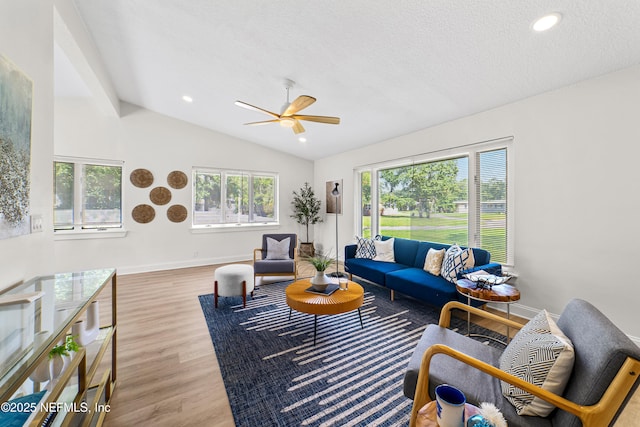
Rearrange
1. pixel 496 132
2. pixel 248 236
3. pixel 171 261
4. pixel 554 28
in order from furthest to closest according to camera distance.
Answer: pixel 248 236 → pixel 171 261 → pixel 496 132 → pixel 554 28

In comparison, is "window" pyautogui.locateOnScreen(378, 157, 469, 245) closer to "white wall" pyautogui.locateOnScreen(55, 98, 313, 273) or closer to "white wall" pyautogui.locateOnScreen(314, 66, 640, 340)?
"white wall" pyautogui.locateOnScreen(314, 66, 640, 340)

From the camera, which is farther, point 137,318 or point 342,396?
point 137,318

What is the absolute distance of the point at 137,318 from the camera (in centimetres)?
300

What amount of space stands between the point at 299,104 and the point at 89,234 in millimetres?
4548

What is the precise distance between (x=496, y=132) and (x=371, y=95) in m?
1.66

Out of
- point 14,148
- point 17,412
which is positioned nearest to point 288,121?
point 14,148

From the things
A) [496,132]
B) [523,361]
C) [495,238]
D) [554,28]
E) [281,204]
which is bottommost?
[523,361]

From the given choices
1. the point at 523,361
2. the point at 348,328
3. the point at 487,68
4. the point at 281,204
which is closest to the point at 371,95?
the point at 487,68

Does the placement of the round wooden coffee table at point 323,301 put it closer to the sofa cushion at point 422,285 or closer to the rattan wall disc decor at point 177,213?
the sofa cushion at point 422,285

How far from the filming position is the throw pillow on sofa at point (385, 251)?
425cm

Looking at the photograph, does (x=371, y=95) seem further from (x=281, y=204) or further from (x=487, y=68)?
(x=281, y=204)

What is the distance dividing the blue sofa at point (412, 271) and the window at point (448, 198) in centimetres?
42

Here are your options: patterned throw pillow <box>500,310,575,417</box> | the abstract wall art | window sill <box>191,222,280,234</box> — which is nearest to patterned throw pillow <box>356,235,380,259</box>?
window sill <box>191,222,280,234</box>

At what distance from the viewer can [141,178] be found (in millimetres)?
5020
